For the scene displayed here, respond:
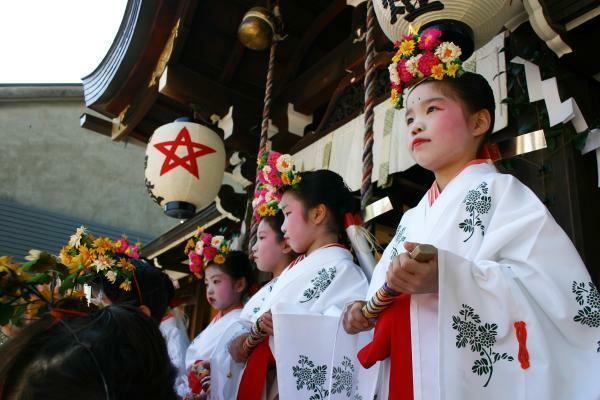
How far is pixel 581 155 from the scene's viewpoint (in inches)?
121

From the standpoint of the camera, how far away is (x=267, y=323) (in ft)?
9.27

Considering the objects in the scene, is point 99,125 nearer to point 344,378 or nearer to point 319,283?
point 319,283

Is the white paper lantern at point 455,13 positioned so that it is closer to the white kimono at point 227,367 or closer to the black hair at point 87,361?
the white kimono at point 227,367

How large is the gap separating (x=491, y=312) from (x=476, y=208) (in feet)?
1.54

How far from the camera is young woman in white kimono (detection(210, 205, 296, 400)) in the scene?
3232 mm

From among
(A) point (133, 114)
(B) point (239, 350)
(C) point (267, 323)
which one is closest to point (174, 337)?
(B) point (239, 350)

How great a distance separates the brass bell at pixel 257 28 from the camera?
484 cm

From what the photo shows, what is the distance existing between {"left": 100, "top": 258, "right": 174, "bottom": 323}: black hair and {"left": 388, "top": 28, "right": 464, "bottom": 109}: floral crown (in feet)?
6.40

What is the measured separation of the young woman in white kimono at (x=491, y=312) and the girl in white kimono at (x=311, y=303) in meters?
0.47

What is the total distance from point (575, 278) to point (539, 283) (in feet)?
0.47

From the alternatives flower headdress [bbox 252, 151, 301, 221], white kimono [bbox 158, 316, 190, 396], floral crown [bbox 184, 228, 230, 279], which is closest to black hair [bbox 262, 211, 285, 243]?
flower headdress [bbox 252, 151, 301, 221]

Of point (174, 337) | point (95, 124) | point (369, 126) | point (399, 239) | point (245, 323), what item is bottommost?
point (245, 323)

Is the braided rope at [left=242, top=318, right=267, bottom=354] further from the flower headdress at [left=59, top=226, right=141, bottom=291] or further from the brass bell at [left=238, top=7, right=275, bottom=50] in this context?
the brass bell at [left=238, top=7, right=275, bottom=50]

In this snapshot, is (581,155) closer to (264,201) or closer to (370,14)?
(370,14)
